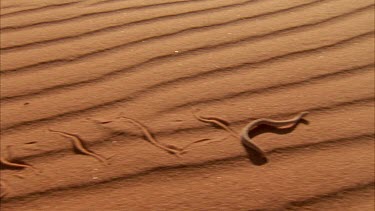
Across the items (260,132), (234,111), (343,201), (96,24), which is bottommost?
(343,201)

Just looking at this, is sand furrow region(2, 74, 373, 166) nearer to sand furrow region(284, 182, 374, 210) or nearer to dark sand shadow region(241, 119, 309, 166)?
dark sand shadow region(241, 119, 309, 166)

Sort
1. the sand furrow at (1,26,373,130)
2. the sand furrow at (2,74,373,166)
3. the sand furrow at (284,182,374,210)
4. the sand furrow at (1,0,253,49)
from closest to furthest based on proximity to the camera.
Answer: the sand furrow at (284,182,374,210) → the sand furrow at (2,74,373,166) → the sand furrow at (1,26,373,130) → the sand furrow at (1,0,253,49)

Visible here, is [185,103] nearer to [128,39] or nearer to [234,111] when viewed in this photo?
[234,111]

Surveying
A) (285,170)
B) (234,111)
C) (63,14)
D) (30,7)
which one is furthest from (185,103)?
(30,7)

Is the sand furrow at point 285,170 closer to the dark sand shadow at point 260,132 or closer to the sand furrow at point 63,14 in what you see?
the dark sand shadow at point 260,132

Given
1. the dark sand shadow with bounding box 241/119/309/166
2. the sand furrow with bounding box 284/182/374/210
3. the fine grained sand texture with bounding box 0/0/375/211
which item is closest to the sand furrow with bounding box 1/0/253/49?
the fine grained sand texture with bounding box 0/0/375/211

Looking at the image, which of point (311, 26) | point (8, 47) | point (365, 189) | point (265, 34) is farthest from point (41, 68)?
point (365, 189)

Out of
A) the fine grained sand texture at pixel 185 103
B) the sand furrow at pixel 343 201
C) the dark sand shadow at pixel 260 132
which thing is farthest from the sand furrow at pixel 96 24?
the sand furrow at pixel 343 201

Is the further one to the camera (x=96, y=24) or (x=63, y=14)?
(x=63, y=14)

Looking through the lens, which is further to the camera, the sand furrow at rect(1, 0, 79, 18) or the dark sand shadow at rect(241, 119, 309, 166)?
the sand furrow at rect(1, 0, 79, 18)
